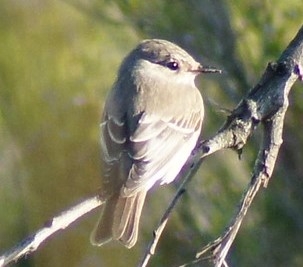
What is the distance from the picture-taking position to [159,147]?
4.79 metres

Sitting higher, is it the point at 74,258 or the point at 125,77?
the point at 125,77

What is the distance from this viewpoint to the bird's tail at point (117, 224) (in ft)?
14.6

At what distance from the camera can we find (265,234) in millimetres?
7215

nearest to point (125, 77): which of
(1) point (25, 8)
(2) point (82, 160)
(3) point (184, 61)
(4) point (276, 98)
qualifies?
(3) point (184, 61)

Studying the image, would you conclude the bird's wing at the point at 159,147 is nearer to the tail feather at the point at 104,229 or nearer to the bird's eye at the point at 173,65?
the tail feather at the point at 104,229

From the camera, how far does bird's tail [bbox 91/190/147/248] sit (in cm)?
446

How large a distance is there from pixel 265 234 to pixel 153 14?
1606 millimetres

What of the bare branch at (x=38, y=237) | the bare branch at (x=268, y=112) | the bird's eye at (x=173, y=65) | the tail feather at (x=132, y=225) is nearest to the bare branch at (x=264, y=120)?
the bare branch at (x=268, y=112)

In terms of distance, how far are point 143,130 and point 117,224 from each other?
48 cm

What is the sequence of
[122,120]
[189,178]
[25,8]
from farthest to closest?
[25,8] → [122,120] → [189,178]

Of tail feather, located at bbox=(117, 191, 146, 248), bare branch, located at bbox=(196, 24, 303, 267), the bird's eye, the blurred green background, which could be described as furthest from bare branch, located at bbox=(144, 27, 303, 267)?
the blurred green background

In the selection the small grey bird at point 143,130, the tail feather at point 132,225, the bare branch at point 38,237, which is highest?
the bare branch at point 38,237

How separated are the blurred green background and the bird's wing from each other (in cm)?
138

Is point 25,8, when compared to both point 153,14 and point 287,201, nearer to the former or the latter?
point 153,14
